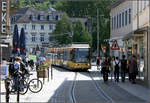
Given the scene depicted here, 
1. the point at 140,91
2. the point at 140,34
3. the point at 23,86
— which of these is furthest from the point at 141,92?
the point at 140,34

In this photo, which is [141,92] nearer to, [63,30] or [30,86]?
[30,86]

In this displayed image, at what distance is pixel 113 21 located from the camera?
171ft

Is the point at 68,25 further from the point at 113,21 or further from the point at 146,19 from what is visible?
the point at 146,19

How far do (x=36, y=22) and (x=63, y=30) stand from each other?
76.4 feet

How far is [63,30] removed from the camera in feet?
284

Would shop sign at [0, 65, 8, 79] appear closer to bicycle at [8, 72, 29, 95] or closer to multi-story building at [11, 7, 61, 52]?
bicycle at [8, 72, 29, 95]

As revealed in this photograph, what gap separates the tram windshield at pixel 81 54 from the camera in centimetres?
4506

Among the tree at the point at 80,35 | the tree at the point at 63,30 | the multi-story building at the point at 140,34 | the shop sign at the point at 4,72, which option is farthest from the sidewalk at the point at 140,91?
the tree at the point at 63,30

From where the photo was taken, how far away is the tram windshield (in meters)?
45.1

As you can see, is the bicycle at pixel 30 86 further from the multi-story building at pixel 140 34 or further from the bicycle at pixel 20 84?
the multi-story building at pixel 140 34

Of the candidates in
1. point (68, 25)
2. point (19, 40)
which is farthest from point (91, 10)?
point (19, 40)

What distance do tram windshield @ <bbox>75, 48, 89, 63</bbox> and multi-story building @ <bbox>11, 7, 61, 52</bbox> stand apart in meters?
59.1

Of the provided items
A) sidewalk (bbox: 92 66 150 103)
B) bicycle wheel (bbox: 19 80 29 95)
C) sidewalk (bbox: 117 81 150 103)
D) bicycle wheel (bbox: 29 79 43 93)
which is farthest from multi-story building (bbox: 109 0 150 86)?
bicycle wheel (bbox: 19 80 29 95)

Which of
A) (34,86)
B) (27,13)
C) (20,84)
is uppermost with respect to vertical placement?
(27,13)
